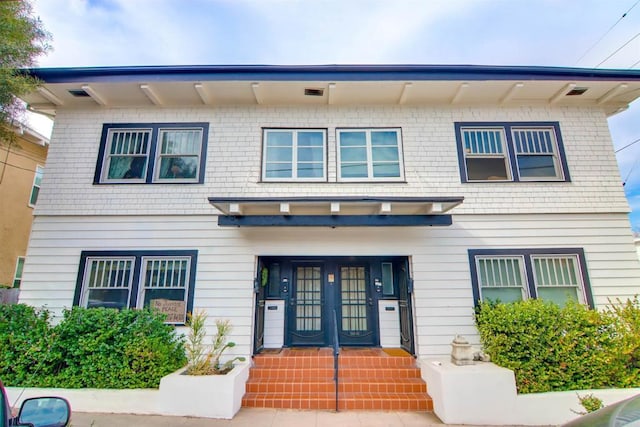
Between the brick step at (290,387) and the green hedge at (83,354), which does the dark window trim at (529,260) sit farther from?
the green hedge at (83,354)

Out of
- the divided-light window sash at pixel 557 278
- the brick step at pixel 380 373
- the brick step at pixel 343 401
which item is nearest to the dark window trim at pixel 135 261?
the brick step at pixel 343 401

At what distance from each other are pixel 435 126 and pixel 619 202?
4250 mm

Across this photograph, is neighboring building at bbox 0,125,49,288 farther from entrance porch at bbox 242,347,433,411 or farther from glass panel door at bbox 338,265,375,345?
glass panel door at bbox 338,265,375,345

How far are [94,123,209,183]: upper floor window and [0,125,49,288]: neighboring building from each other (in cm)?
612

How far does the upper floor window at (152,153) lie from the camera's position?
6.82 meters

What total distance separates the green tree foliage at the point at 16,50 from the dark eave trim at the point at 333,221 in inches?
176

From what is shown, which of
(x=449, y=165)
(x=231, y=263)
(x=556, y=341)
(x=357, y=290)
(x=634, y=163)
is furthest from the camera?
(x=634, y=163)

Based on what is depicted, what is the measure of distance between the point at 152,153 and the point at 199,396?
5157 millimetres

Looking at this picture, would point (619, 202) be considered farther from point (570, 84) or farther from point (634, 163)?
point (634, 163)

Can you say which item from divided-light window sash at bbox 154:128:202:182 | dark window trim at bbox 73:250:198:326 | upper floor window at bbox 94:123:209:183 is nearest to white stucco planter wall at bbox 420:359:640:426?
dark window trim at bbox 73:250:198:326

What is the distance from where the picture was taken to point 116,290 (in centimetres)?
638

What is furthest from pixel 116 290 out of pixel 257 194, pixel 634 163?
pixel 634 163

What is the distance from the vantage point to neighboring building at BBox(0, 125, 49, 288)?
1034 centimetres

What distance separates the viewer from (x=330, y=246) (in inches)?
253
